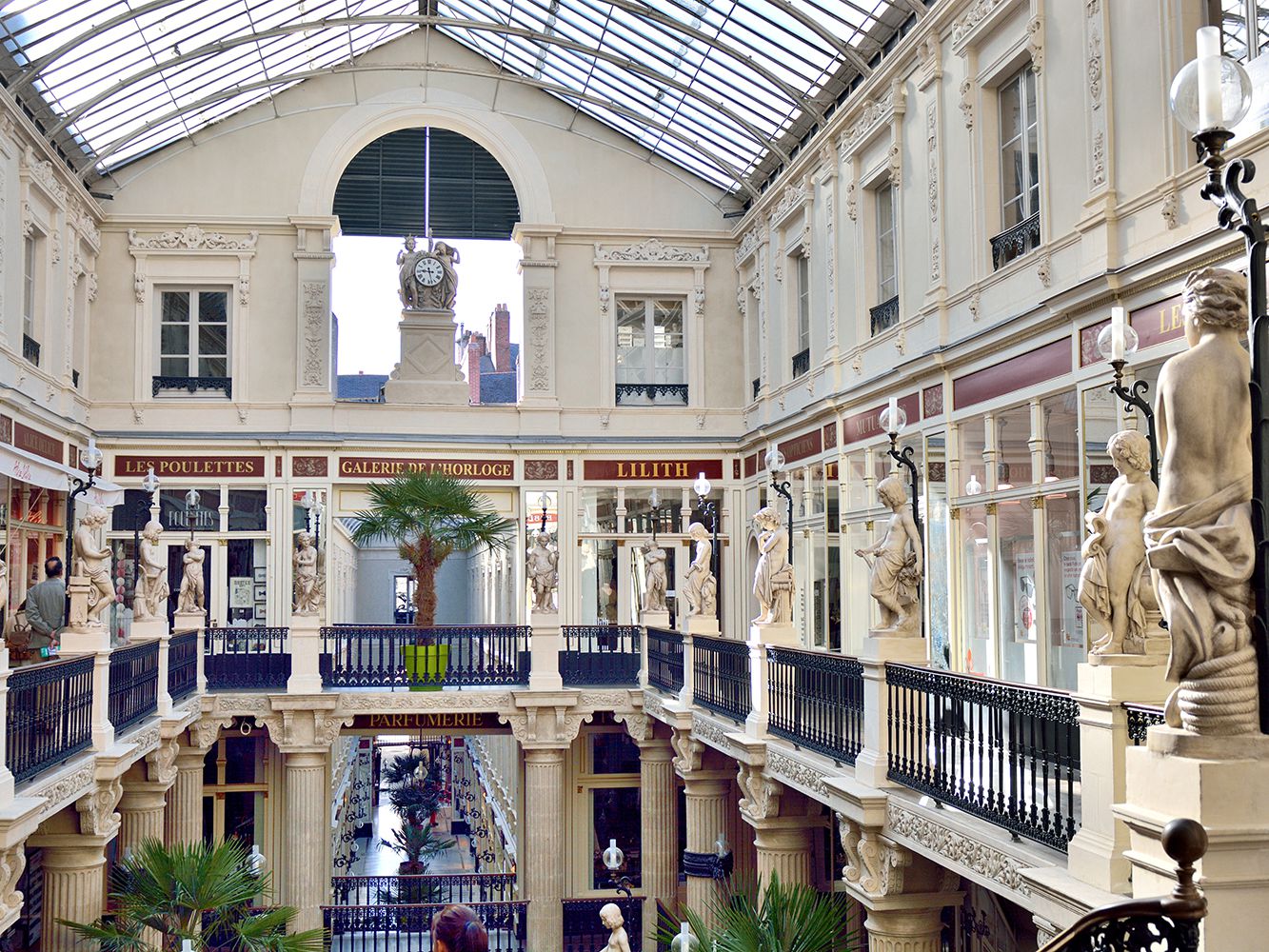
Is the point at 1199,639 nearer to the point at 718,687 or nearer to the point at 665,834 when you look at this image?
the point at 718,687

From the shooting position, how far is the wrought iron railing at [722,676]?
13852 mm

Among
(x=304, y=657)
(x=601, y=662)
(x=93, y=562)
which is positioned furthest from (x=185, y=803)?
(x=93, y=562)

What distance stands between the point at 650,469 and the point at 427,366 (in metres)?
4.34

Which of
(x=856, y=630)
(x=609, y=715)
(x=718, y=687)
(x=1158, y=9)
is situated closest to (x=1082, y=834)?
(x=1158, y=9)

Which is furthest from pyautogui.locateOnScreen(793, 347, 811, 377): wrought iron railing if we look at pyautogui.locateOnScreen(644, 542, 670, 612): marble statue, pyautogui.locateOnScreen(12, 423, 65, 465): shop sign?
pyautogui.locateOnScreen(12, 423, 65, 465): shop sign

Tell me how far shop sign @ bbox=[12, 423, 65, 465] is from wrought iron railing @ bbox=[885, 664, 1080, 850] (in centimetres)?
1358

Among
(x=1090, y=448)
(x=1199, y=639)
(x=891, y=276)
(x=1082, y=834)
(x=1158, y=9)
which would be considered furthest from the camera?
(x=891, y=276)

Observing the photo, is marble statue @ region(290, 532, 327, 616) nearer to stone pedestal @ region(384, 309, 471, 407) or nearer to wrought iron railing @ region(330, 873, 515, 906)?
wrought iron railing @ region(330, 873, 515, 906)

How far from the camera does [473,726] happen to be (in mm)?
19812

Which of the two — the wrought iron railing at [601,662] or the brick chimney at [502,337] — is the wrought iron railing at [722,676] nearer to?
the wrought iron railing at [601,662]

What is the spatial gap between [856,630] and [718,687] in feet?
10.5

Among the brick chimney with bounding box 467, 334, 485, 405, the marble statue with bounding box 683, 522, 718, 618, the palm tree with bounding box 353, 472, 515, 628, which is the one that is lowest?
the marble statue with bounding box 683, 522, 718, 618

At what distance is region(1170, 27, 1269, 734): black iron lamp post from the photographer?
4.19 m

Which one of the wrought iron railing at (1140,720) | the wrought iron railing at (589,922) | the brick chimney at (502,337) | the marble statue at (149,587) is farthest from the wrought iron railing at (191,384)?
the wrought iron railing at (1140,720)
